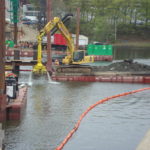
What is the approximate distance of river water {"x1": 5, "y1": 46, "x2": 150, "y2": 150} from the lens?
20.8 metres

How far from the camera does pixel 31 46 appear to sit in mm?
90188

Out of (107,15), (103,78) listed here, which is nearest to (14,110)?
(103,78)

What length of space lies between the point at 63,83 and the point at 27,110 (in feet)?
44.0

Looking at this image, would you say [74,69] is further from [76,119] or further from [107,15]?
[107,15]

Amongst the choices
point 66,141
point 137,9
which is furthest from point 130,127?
point 137,9

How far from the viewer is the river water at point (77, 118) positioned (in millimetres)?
20750

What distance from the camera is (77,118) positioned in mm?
26109

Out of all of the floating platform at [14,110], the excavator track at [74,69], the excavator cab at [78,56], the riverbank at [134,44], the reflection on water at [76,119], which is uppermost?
the riverbank at [134,44]

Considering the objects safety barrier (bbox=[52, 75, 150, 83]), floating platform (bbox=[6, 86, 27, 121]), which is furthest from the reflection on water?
safety barrier (bbox=[52, 75, 150, 83])

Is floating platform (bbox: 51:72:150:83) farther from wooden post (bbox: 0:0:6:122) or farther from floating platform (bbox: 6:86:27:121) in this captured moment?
wooden post (bbox: 0:0:6:122)

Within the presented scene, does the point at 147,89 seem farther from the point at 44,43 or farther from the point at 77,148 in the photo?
the point at 44,43

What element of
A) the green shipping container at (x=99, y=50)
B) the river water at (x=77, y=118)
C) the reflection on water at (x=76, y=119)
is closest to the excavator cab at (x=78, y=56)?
the green shipping container at (x=99, y=50)

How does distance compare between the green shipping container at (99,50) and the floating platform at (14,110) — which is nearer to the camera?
the floating platform at (14,110)

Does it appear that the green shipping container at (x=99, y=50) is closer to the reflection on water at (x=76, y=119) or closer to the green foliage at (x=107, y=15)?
the reflection on water at (x=76, y=119)
